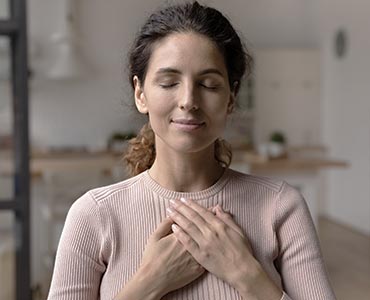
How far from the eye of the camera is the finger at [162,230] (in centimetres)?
85

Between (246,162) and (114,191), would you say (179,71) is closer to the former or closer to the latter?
(114,191)

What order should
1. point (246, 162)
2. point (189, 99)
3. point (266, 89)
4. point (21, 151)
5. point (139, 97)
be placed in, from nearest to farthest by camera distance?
point (189, 99)
point (139, 97)
point (21, 151)
point (246, 162)
point (266, 89)

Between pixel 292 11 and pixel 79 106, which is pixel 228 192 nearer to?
pixel 79 106

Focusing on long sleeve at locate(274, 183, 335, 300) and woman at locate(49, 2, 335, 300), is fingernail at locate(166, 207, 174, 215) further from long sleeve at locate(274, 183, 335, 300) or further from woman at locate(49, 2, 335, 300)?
long sleeve at locate(274, 183, 335, 300)

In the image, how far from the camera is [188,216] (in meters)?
0.85

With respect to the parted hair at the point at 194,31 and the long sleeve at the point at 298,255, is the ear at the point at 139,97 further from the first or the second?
the long sleeve at the point at 298,255

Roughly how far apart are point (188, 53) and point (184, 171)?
18 cm

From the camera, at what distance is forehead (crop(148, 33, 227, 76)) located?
2.66 ft

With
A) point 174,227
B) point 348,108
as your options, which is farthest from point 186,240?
point 348,108

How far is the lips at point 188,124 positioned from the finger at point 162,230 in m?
0.14

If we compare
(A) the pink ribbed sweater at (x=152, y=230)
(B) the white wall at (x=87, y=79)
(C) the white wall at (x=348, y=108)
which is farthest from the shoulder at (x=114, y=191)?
(B) the white wall at (x=87, y=79)

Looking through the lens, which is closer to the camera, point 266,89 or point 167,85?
point 167,85

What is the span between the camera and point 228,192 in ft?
2.95

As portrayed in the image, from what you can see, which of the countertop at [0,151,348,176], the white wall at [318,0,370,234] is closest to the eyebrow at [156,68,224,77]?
the countertop at [0,151,348,176]
